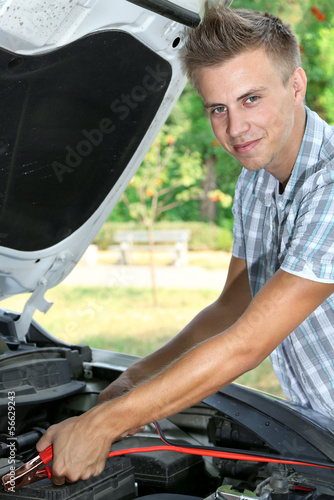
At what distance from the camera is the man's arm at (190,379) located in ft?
4.22

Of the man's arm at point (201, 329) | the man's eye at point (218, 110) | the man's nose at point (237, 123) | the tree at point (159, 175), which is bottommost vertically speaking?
the tree at point (159, 175)

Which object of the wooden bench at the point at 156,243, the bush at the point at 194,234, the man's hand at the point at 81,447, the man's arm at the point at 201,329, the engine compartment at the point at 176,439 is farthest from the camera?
the bush at the point at 194,234

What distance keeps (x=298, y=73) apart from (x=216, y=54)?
26 centimetres

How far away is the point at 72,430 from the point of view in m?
1.29

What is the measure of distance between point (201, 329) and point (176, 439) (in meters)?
0.36

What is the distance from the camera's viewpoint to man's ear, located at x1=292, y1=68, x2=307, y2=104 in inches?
62.7

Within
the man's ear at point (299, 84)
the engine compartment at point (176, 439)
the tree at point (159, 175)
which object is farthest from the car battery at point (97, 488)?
the tree at point (159, 175)

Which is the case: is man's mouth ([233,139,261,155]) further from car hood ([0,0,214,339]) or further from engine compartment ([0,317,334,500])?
engine compartment ([0,317,334,500])

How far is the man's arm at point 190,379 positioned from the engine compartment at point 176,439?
0.33ft

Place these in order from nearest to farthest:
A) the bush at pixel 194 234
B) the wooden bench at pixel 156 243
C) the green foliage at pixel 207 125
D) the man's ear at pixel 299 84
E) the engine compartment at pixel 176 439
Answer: the engine compartment at pixel 176 439 → the man's ear at pixel 299 84 → the green foliage at pixel 207 125 → the wooden bench at pixel 156 243 → the bush at pixel 194 234

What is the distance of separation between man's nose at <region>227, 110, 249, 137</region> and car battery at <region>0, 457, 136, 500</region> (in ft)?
2.89

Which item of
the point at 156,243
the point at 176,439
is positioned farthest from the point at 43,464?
the point at 156,243

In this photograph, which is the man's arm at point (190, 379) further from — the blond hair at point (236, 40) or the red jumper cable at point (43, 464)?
the blond hair at point (236, 40)

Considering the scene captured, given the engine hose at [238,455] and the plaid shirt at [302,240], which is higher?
the plaid shirt at [302,240]
